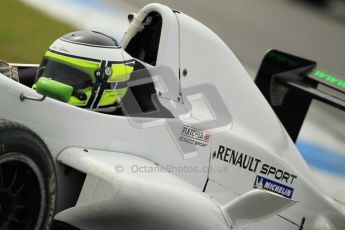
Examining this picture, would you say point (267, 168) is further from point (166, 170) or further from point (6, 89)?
point (6, 89)

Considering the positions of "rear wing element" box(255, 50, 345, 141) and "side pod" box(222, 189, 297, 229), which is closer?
"side pod" box(222, 189, 297, 229)

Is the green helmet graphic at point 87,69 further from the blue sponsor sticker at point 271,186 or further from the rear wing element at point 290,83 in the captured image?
the rear wing element at point 290,83

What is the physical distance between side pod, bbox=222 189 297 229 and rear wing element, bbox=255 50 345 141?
6.23 ft

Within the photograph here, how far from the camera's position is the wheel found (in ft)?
10.6

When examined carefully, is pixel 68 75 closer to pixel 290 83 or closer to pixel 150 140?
pixel 150 140

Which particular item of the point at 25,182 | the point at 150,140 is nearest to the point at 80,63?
the point at 150,140

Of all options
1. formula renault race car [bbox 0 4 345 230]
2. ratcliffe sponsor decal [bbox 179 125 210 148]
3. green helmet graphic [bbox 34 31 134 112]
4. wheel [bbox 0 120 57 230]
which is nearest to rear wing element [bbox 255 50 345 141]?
formula renault race car [bbox 0 4 345 230]

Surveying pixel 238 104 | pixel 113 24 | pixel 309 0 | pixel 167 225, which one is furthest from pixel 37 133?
pixel 309 0

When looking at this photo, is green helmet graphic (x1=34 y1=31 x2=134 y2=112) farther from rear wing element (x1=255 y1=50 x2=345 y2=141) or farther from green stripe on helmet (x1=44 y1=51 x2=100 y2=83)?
rear wing element (x1=255 y1=50 x2=345 y2=141)

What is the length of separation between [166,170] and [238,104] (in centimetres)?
101

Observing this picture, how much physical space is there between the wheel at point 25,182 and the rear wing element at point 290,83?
2881 mm

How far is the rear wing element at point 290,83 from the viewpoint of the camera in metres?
5.68

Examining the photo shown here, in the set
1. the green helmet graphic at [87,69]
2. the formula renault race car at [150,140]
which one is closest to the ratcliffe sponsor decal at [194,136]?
the formula renault race car at [150,140]

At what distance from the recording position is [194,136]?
4410 mm
